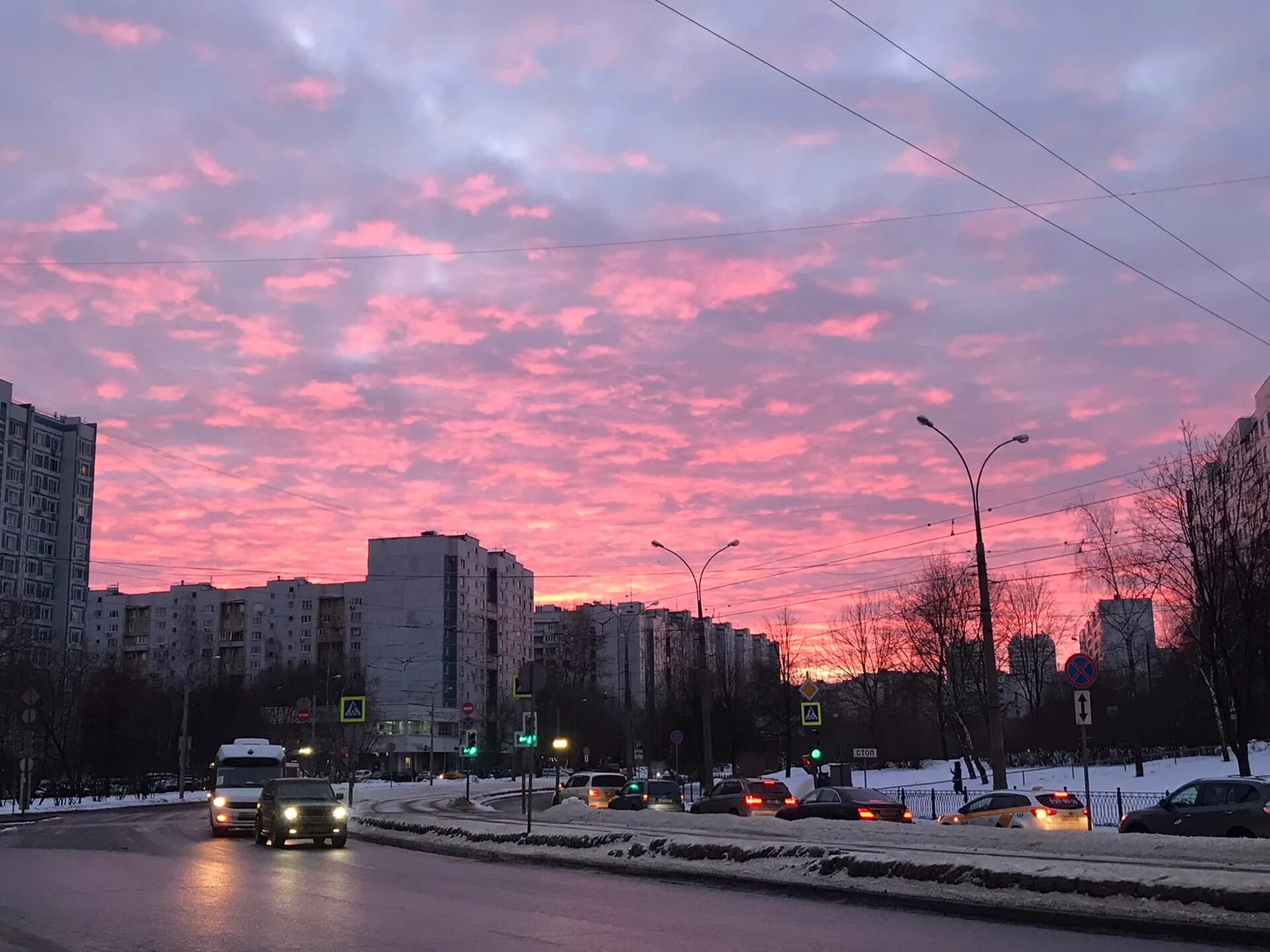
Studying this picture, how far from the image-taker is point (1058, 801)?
26484 mm

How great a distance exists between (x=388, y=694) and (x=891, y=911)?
133m

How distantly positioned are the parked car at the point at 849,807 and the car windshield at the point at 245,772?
1617 cm

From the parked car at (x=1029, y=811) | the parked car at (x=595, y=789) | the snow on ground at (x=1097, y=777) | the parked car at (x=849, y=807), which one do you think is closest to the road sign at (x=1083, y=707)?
the parked car at (x=1029, y=811)

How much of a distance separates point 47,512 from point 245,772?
121 meters

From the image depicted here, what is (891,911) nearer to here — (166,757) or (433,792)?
(433,792)

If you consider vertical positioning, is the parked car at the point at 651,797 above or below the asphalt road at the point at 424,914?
below

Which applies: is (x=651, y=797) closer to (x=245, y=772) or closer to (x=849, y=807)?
(x=245, y=772)

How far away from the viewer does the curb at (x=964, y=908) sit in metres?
11.8

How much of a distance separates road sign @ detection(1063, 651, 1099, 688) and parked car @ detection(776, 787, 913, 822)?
18.9ft

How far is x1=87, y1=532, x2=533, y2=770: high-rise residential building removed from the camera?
13712 cm

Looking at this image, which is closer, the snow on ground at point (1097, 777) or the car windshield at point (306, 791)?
the car windshield at point (306, 791)

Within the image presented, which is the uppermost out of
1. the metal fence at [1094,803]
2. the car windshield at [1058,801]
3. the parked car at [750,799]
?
the car windshield at [1058,801]

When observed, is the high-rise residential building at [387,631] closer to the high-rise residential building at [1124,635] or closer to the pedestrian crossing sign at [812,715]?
the high-rise residential building at [1124,635]

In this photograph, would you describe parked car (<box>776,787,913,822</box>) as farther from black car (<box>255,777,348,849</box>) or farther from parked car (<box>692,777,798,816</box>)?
black car (<box>255,777,348,849</box>)
